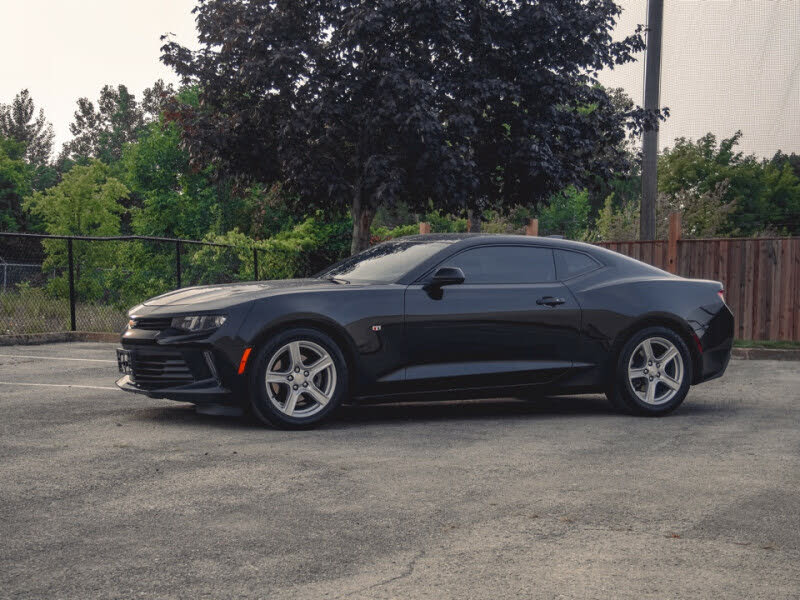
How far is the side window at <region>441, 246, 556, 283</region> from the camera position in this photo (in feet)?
25.5

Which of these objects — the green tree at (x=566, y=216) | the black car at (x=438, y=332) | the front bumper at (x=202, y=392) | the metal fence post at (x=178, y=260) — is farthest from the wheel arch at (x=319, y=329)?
the green tree at (x=566, y=216)

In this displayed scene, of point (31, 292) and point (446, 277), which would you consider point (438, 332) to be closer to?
point (446, 277)

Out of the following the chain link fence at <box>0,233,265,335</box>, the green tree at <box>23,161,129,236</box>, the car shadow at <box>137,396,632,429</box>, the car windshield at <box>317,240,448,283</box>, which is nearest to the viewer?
the car shadow at <box>137,396,632,429</box>

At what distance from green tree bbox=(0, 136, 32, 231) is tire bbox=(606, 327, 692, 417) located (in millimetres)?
65450

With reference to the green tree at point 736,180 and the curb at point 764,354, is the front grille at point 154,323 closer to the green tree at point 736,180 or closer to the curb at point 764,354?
the curb at point 764,354

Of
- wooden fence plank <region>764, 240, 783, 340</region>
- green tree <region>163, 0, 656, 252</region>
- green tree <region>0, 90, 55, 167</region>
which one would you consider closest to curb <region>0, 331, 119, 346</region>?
green tree <region>163, 0, 656, 252</region>

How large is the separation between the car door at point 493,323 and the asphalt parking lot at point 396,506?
0.41m

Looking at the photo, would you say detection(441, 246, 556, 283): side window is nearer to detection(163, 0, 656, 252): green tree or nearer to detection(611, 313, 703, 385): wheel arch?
detection(611, 313, 703, 385): wheel arch

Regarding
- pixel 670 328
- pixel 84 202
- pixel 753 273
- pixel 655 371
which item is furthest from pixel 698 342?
pixel 84 202

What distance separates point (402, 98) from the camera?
14.5m

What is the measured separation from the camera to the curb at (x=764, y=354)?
560 inches

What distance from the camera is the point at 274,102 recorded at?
1559 centimetres

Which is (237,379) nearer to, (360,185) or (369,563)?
(369,563)

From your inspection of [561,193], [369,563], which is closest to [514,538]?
[369,563]
